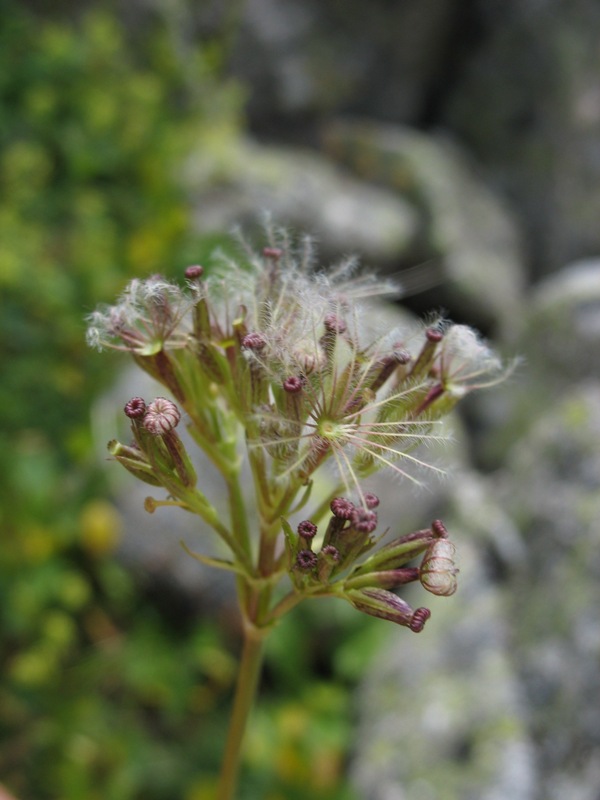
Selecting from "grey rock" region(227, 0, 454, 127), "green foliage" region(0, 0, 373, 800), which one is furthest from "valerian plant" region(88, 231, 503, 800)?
"grey rock" region(227, 0, 454, 127)

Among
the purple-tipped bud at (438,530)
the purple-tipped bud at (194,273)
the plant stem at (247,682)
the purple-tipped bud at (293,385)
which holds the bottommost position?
the plant stem at (247,682)

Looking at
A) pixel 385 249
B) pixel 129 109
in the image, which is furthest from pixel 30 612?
pixel 385 249

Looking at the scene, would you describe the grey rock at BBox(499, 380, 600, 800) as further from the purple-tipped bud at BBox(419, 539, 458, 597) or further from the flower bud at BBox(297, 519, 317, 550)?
the flower bud at BBox(297, 519, 317, 550)

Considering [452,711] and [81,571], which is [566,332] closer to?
[452,711]

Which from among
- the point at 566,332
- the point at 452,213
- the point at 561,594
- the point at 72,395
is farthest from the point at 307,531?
the point at 452,213

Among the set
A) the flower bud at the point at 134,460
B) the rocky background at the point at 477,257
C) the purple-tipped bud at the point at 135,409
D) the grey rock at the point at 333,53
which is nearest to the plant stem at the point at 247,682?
the flower bud at the point at 134,460

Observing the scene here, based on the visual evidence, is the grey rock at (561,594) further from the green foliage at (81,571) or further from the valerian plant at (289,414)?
the valerian plant at (289,414)

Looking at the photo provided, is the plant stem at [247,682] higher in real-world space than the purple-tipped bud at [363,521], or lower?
lower
